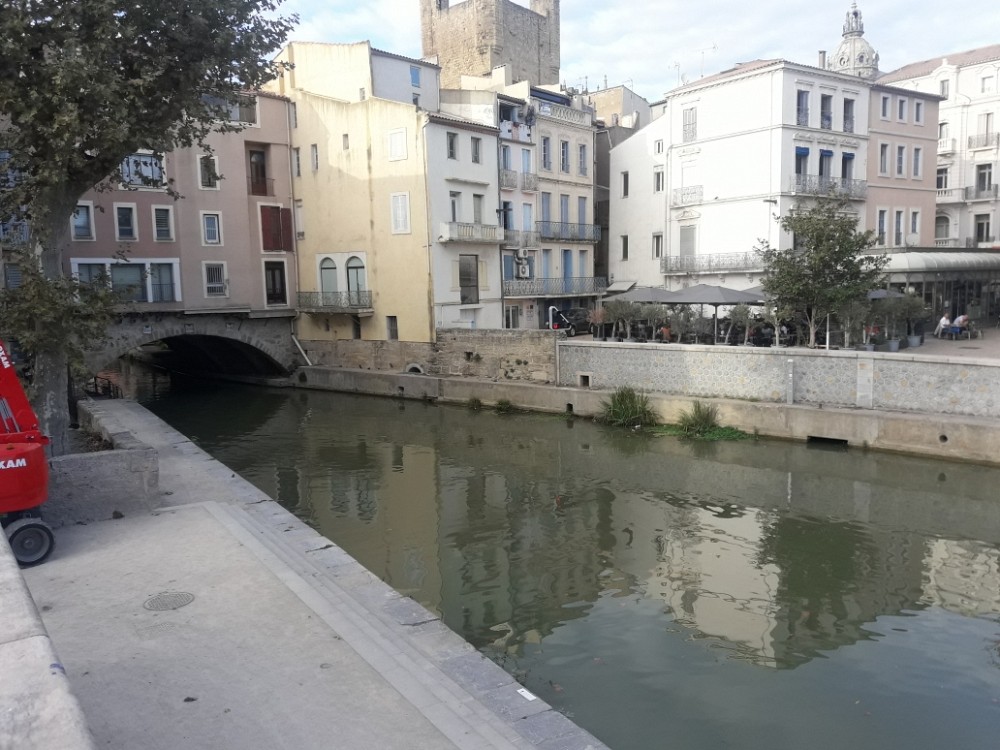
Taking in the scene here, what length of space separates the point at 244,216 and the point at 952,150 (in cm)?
3920

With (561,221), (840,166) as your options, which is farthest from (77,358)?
(840,166)

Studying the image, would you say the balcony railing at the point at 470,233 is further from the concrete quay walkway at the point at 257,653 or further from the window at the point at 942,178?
the window at the point at 942,178

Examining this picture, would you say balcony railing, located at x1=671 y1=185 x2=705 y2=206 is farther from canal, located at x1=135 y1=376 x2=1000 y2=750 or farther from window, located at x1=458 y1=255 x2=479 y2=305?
canal, located at x1=135 y1=376 x2=1000 y2=750

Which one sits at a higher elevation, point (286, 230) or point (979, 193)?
point (979, 193)

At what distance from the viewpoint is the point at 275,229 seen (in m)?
34.7

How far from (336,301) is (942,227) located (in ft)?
116

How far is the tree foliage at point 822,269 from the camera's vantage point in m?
22.4

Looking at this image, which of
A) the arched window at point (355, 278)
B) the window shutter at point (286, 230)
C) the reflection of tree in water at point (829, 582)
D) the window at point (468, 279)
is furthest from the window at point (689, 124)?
the reflection of tree in water at point (829, 582)

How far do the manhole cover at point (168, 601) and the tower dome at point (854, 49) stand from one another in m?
60.9

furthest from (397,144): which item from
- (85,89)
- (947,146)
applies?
(947,146)

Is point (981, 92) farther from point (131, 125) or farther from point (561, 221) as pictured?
point (131, 125)

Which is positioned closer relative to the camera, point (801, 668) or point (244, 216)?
point (801, 668)

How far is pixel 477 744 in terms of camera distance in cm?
561

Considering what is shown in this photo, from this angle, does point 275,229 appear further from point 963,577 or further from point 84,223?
point 963,577
